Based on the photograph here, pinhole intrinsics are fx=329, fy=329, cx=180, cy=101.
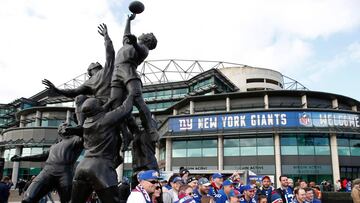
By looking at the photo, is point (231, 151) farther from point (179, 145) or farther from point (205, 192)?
point (205, 192)

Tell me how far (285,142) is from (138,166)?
1383 inches

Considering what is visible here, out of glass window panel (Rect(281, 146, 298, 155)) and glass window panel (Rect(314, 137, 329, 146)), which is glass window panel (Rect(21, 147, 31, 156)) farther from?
glass window panel (Rect(314, 137, 329, 146))

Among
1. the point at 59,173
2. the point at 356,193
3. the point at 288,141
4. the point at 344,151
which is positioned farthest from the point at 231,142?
the point at 59,173

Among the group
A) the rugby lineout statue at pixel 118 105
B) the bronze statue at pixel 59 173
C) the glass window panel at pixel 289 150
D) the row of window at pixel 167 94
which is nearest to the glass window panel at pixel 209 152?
the glass window panel at pixel 289 150

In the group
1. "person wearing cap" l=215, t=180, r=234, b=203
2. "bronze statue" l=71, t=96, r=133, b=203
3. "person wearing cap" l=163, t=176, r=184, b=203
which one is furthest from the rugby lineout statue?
"person wearing cap" l=215, t=180, r=234, b=203

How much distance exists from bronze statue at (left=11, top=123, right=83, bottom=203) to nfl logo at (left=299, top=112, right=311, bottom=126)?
35.8m

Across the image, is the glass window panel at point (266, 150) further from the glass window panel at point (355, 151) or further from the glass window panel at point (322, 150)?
the glass window panel at point (355, 151)

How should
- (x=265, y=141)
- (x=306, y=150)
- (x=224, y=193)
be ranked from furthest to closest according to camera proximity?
1. (x=265, y=141)
2. (x=306, y=150)
3. (x=224, y=193)

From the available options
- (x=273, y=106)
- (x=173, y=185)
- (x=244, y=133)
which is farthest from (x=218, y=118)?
(x=173, y=185)

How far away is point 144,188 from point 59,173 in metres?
3.17

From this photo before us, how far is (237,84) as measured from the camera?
5794 cm

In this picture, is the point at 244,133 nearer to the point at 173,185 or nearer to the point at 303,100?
the point at 303,100

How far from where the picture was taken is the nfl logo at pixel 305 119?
38.4 metres

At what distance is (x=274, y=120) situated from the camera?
38.8m
